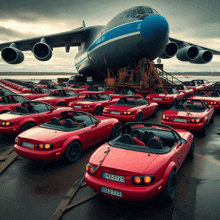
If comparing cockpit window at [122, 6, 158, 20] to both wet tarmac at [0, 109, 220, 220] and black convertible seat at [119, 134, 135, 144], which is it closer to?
wet tarmac at [0, 109, 220, 220]

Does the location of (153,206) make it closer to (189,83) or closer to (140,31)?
(140,31)

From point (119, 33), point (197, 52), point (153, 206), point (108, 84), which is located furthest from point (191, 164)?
point (197, 52)

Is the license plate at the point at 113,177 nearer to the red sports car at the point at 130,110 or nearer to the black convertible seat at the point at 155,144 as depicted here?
the black convertible seat at the point at 155,144

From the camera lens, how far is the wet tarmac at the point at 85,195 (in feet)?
10.6

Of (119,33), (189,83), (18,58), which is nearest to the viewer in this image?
(119,33)

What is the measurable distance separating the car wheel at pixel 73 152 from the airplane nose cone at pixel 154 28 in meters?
11.1

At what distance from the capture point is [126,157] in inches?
136

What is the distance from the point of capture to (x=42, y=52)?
18.3 metres

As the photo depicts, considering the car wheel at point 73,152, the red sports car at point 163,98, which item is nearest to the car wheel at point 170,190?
the car wheel at point 73,152

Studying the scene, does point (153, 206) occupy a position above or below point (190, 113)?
below

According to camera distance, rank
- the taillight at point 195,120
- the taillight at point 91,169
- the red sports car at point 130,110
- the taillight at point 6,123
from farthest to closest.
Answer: the red sports car at point 130,110, the taillight at point 195,120, the taillight at point 6,123, the taillight at point 91,169

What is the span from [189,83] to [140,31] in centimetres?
1066

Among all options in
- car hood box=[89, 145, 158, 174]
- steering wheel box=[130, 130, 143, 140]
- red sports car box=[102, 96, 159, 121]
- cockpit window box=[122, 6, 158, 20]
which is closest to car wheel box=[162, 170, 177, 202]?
car hood box=[89, 145, 158, 174]

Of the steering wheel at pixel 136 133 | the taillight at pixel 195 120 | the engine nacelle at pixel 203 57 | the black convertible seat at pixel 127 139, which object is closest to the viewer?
the black convertible seat at pixel 127 139
